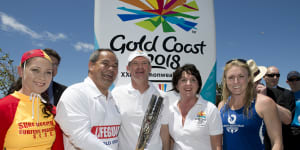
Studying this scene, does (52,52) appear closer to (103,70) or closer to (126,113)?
(103,70)

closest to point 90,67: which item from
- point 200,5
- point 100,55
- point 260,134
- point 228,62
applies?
point 100,55

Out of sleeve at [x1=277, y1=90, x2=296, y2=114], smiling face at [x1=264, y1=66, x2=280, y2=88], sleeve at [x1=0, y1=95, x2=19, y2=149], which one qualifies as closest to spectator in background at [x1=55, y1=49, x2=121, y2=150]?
sleeve at [x1=0, y1=95, x2=19, y2=149]

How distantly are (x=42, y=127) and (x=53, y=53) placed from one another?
162cm

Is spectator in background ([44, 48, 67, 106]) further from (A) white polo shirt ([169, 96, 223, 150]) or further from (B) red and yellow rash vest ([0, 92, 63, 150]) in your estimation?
(A) white polo shirt ([169, 96, 223, 150])

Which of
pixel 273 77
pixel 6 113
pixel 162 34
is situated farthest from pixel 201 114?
pixel 273 77

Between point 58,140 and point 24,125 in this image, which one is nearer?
point 24,125

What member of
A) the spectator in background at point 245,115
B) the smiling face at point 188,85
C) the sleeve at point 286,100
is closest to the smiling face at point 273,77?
the sleeve at point 286,100

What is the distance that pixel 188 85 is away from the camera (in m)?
2.28

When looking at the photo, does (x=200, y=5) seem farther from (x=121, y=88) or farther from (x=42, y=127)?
(x=42, y=127)

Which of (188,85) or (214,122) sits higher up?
(188,85)

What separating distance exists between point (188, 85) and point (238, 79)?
0.53 metres

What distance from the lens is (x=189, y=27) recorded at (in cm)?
372

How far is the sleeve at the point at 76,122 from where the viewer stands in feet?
5.39

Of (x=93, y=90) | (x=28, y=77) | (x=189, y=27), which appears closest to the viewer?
(x=28, y=77)
